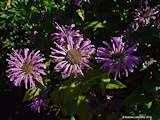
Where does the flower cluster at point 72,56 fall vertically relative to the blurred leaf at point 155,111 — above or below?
above

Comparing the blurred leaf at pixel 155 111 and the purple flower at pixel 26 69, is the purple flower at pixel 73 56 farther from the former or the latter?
the blurred leaf at pixel 155 111

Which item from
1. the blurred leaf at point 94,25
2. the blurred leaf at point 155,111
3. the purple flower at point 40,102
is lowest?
the blurred leaf at point 155,111

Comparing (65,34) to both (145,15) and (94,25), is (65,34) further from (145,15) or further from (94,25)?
(145,15)

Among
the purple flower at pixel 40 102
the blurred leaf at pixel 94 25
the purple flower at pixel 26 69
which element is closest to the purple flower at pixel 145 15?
the blurred leaf at pixel 94 25

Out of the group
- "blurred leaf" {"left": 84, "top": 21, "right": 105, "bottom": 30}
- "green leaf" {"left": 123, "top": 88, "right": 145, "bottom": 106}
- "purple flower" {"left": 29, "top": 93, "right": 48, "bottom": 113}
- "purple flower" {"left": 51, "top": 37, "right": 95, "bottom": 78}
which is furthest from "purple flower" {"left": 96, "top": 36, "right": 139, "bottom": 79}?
"purple flower" {"left": 29, "top": 93, "right": 48, "bottom": 113}

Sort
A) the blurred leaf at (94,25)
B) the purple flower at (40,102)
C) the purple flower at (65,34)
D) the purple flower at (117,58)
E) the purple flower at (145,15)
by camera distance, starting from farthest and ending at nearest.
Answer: the purple flower at (40,102) < the blurred leaf at (94,25) < the purple flower at (145,15) < the purple flower at (65,34) < the purple flower at (117,58)

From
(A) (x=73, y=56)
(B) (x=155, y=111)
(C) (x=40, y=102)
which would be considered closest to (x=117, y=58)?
(A) (x=73, y=56)

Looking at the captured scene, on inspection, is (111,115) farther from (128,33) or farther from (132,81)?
(128,33)
